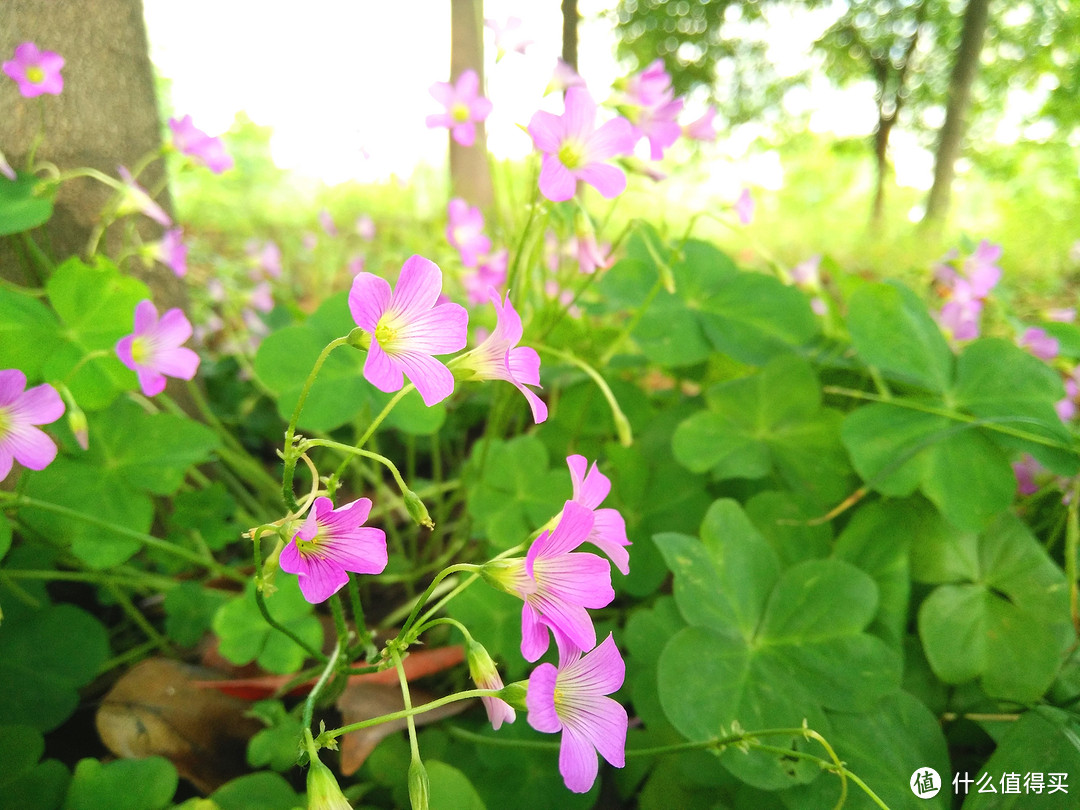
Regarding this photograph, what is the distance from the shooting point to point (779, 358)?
1.30m

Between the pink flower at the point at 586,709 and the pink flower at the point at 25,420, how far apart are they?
0.65 m

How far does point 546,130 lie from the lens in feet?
2.80

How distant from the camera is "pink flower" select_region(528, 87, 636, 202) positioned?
85 cm

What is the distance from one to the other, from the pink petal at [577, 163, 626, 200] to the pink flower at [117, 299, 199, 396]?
65 centimetres

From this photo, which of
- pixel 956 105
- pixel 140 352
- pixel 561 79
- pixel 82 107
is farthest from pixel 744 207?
pixel 956 105

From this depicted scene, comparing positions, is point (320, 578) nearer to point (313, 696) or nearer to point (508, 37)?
point (313, 696)

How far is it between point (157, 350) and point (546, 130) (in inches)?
27.9

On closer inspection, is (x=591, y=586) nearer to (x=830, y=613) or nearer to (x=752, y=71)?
(x=830, y=613)

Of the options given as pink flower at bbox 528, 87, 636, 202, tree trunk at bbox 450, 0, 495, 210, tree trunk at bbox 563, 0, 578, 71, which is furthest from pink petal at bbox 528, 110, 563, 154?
tree trunk at bbox 563, 0, 578, 71

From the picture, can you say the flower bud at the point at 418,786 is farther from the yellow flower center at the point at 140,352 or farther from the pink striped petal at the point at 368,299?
the yellow flower center at the point at 140,352

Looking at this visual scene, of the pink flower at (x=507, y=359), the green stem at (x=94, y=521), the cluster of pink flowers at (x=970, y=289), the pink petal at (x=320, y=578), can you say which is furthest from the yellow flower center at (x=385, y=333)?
the cluster of pink flowers at (x=970, y=289)

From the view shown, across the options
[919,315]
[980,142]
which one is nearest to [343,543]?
[919,315]

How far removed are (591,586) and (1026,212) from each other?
987cm

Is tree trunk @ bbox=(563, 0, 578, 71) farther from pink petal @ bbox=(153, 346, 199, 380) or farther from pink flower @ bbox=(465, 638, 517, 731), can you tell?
pink flower @ bbox=(465, 638, 517, 731)
